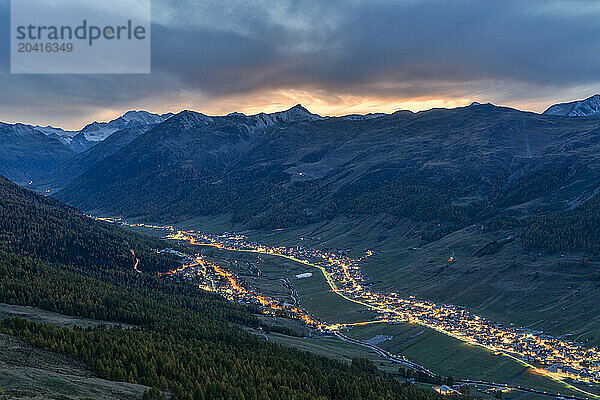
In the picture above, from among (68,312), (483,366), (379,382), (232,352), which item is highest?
(68,312)

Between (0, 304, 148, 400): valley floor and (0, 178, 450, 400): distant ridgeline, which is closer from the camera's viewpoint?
(0, 304, 148, 400): valley floor

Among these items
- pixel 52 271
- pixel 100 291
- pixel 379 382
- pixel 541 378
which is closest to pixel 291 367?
pixel 379 382

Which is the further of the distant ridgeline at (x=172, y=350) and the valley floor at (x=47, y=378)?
the distant ridgeline at (x=172, y=350)

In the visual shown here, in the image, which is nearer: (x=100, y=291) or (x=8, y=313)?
(x=8, y=313)

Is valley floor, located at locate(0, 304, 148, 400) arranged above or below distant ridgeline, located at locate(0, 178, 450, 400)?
above

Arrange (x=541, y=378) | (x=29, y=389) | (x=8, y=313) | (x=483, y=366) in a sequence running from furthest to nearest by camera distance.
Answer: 1. (x=483, y=366)
2. (x=541, y=378)
3. (x=8, y=313)
4. (x=29, y=389)

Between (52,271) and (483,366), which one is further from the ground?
(52,271)

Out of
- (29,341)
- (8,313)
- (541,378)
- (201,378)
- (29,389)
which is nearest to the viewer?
(29,389)

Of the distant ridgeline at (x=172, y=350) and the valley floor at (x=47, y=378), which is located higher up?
the valley floor at (x=47, y=378)

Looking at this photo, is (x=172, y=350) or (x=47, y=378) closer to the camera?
(x=47, y=378)

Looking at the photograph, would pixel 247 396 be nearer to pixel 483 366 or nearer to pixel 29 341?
pixel 29 341

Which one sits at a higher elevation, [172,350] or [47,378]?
[47,378]
